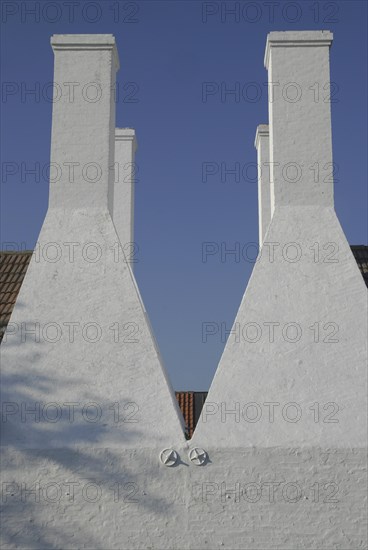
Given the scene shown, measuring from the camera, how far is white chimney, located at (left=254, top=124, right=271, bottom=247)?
10.8 metres

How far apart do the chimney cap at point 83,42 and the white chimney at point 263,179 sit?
370 centimetres

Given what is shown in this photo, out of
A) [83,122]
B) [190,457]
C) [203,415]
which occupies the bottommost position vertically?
[190,457]

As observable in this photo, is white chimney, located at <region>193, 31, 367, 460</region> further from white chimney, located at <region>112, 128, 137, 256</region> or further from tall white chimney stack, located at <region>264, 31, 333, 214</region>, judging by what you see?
white chimney, located at <region>112, 128, 137, 256</region>

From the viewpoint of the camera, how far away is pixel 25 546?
649 centimetres

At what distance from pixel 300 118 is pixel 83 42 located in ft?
9.14

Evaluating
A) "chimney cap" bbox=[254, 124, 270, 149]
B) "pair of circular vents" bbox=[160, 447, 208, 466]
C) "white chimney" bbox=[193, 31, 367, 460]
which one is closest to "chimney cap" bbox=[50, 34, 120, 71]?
"white chimney" bbox=[193, 31, 367, 460]

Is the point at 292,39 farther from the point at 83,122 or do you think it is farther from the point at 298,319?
the point at 298,319

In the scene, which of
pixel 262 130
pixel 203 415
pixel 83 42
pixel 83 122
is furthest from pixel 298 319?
pixel 262 130

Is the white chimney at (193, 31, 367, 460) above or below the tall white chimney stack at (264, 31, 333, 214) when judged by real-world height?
below

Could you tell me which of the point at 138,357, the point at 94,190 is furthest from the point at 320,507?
the point at 94,190

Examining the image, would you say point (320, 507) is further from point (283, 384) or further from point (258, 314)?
point (258, 314)

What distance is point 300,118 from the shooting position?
800 cm

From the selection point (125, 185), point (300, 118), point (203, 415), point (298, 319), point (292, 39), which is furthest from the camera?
point (125, 185)

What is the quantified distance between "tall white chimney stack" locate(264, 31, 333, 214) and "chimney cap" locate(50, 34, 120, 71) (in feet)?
6.39
